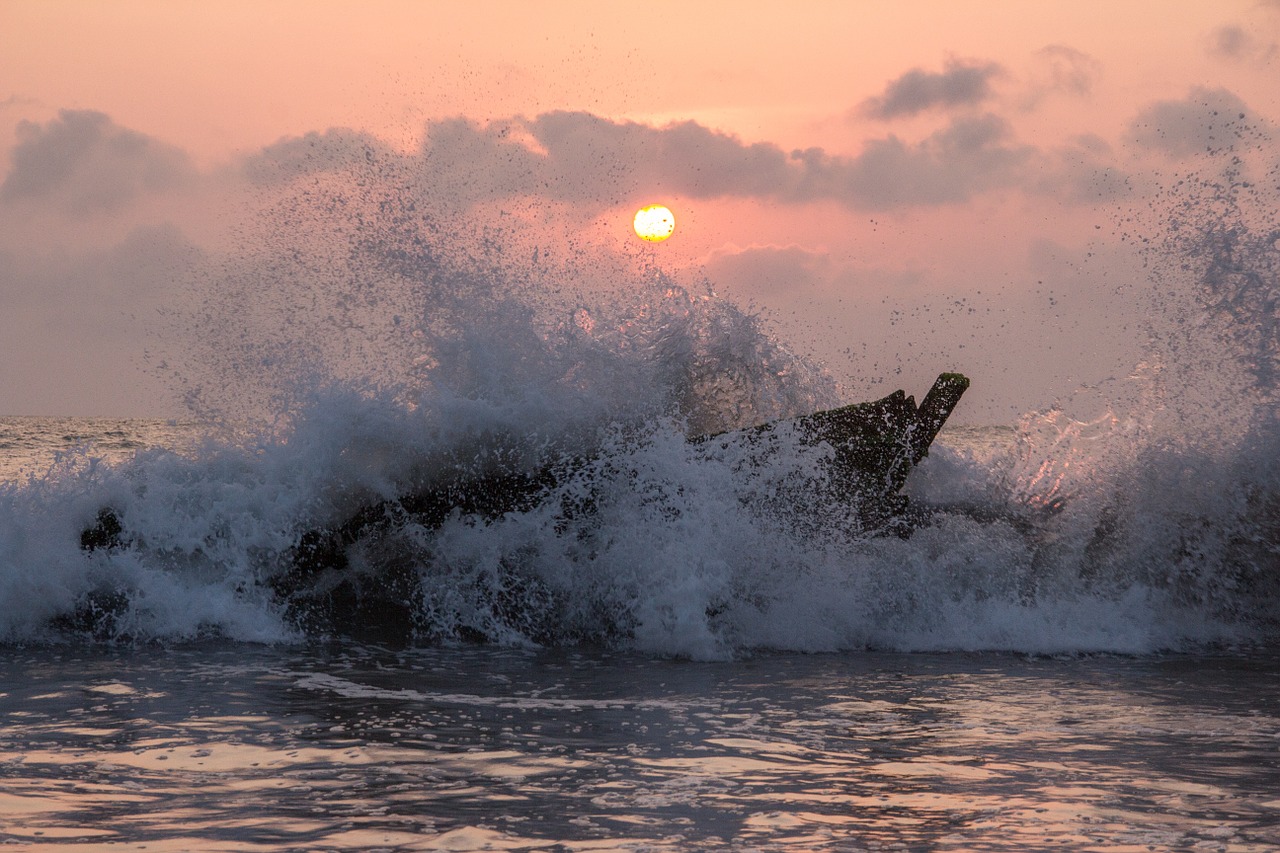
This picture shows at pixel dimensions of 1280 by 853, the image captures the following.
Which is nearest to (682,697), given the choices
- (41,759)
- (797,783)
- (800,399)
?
(797,783)

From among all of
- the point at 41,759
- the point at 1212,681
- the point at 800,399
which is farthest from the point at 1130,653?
the point at 41,759

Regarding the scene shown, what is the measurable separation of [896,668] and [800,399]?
3.58 meters

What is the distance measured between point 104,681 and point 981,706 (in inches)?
192

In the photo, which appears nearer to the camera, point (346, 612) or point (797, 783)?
point (797, 783)

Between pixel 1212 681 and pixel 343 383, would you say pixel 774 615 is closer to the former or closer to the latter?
pixel 1212 681

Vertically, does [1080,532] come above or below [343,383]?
below

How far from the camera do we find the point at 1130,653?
9250 millimetres

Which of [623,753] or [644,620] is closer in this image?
[623,753]

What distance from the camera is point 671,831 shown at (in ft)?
14.8

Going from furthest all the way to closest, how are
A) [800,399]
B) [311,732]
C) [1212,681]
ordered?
1. [800,399]
2. [1212,681]
3. [311,732]

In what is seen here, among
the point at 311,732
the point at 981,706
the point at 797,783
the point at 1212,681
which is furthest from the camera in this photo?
the point at 1212,681

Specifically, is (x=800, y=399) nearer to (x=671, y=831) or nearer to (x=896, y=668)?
(x=896, y=668)

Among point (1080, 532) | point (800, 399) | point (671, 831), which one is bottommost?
point (671, 831)

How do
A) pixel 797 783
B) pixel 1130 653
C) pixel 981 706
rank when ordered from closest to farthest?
pixel 797 783, pixel 981 706, pixel 1130 653
